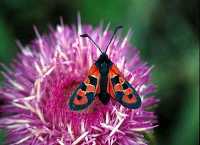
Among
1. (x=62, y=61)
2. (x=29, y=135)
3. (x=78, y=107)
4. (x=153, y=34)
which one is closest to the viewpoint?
(x=78, y=107)

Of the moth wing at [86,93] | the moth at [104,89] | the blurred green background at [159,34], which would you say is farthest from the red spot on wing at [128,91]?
the blurred green background at [159,34]

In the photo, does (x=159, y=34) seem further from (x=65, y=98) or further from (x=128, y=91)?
(x=128, y=91)

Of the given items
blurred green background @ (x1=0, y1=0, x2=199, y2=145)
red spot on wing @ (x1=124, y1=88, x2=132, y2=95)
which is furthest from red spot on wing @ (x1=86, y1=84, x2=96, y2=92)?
blurred green background @ (x1=0, y1=0, x2=199, y2=145)

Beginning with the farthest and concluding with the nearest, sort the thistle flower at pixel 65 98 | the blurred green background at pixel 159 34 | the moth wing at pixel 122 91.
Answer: the blurred green background at pixel 159 34 < the thistle flower at pixel 65 98 < the moth wing at pixel 122 91

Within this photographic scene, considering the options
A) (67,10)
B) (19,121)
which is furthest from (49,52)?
(67,10)

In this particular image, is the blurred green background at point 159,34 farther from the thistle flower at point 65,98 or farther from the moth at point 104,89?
the moth at point 104,89

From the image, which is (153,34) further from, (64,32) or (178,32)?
(64,32)
